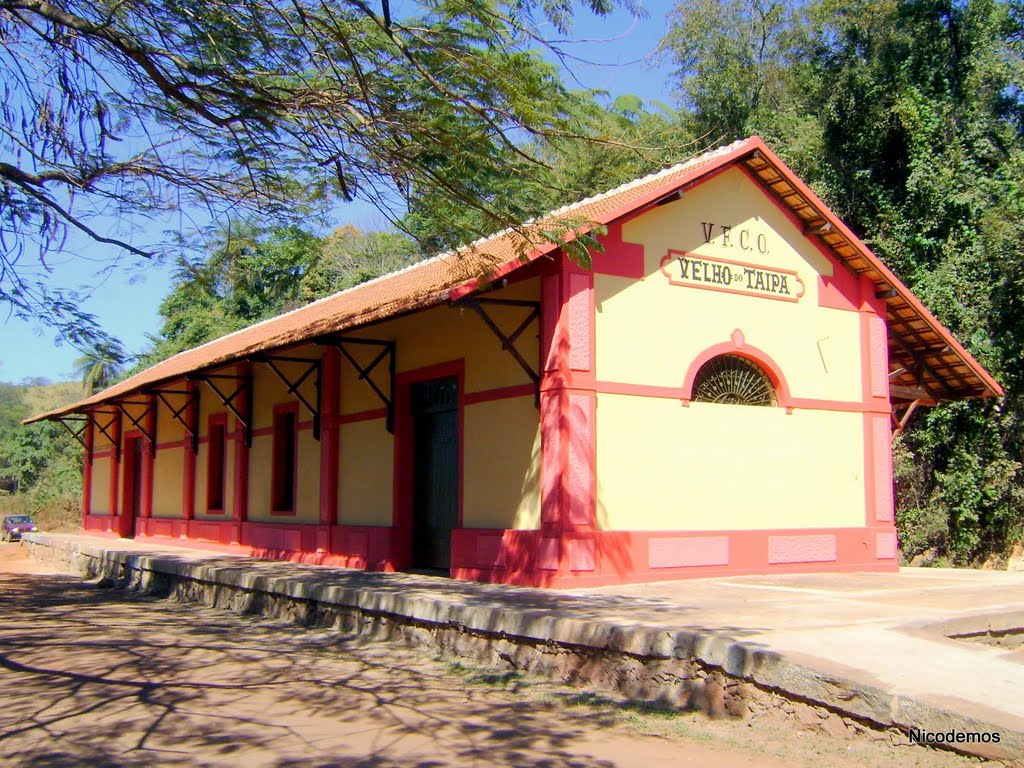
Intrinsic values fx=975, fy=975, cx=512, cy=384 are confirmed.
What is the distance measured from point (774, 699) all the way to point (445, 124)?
17.2ft

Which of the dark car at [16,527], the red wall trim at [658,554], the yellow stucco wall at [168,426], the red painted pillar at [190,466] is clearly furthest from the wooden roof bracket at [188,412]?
the dark car at [16,527]

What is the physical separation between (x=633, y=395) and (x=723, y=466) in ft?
5.38

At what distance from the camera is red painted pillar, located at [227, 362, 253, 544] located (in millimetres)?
17719

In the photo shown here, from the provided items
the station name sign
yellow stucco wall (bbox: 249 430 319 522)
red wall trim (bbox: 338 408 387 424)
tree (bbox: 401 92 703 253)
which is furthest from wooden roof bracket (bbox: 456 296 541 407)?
yellow stucco wall (bbox: 249 430 319 522)

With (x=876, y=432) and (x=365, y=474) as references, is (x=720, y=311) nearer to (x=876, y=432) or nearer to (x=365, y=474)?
(x=876, y=432)

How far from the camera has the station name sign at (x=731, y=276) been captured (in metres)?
11.9

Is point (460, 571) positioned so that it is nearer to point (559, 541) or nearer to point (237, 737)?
point (559, 541)

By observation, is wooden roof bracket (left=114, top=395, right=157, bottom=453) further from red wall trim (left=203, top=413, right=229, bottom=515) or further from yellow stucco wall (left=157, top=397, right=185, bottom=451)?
red wall trim (left=203, top=413, right=229, bottom=515)

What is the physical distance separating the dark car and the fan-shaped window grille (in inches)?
1123

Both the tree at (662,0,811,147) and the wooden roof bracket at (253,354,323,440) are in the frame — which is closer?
the wooden roof bracket at (253,354,323,440)

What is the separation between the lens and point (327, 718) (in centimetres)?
666

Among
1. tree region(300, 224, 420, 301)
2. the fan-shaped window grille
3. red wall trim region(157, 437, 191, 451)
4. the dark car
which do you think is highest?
tree region(300, 224, 420, 301)

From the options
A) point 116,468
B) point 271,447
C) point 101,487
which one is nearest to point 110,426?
point 116,468

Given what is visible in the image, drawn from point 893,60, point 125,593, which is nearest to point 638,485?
A: point 125,593
